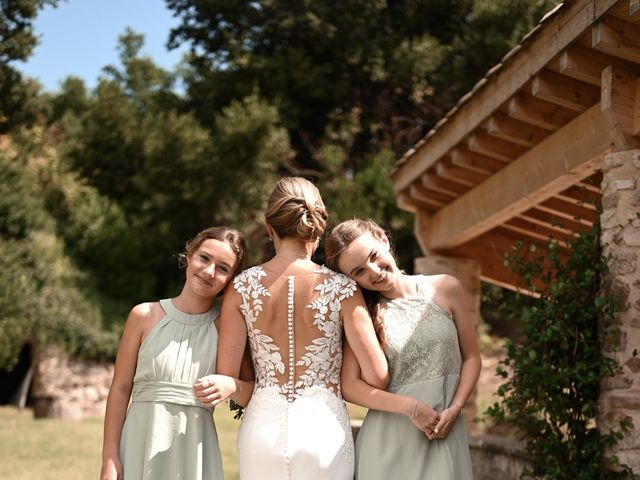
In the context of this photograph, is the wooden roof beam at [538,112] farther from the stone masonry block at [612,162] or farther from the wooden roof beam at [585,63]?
the stone masonry block at [612,162]

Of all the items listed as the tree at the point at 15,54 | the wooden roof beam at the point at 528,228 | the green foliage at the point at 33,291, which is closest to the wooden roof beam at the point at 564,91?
the wooden roof beam at the point at 528,228

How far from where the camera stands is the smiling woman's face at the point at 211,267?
10.5 ft

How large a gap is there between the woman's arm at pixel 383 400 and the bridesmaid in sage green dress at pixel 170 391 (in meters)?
0.39

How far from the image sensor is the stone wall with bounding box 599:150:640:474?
4.07 meters

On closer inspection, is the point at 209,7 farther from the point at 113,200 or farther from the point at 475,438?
the point at 475,438

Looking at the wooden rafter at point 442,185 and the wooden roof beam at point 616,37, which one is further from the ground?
the wooden rafter at point 442,185

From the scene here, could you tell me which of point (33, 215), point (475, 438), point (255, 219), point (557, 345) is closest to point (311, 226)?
point (557, 345)

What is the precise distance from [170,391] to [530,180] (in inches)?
135

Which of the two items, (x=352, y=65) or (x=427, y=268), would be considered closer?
(x=427, y=268)

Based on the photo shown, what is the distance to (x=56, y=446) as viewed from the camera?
11.2 meters

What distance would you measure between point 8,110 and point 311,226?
6.50 m

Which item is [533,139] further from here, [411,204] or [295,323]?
[295,323]

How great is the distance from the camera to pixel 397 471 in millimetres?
3209

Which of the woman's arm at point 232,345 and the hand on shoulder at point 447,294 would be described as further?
the hand on shoulder at point 447,294
